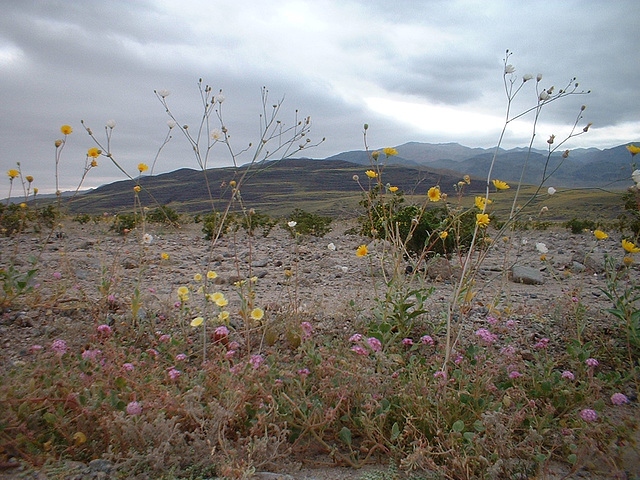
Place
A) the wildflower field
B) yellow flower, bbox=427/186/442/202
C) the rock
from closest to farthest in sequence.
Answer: the wildflower field, yellow flower, bbox=427/186/442/202, the rock

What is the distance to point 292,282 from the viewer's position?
16.0 feet

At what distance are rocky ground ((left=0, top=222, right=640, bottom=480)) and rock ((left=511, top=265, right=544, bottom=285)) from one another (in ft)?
0.05

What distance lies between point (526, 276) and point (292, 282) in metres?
2.75

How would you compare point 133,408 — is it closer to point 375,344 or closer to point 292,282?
point 375,344

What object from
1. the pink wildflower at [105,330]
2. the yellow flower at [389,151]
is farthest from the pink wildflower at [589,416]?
the pink wildflower at [105,330]

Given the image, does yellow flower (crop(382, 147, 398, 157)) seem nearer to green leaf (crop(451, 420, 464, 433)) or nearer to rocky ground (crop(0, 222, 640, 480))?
rocky ground (crop(0, 222, 640, 480))

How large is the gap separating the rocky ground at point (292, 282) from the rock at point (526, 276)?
0.6 inches

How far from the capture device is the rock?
5070 millimetres

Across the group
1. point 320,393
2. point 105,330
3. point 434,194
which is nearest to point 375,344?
point 320,393

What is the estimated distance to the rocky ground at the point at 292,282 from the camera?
323 centimetres

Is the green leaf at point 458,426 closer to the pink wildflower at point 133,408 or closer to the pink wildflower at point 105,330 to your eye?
the pink wildflower at point 133,408

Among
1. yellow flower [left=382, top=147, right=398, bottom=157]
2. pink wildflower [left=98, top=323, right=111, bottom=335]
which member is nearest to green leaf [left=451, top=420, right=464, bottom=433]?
yellow flower [left=382, top=147, right=398, bottom=157]

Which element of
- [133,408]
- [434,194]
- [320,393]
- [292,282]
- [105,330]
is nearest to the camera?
[133,408]

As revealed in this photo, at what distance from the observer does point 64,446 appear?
183cm
